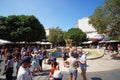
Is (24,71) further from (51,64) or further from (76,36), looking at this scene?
(76,36)

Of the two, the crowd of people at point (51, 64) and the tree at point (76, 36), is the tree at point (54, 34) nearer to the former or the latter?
the tree at point (76, 36)

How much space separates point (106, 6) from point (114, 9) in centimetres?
120

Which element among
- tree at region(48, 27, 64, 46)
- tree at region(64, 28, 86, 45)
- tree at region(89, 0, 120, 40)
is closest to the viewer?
tree at region(89, 0, 120, 40)

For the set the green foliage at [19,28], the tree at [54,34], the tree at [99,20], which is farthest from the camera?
the tree at [54,34]

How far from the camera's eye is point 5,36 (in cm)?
4969

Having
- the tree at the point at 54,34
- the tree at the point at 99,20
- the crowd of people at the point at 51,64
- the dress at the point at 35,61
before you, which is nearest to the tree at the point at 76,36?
the tree at the point at 54,34

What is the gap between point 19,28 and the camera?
5016 cm

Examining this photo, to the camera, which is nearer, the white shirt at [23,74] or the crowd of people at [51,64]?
the white shirt at [23,74]

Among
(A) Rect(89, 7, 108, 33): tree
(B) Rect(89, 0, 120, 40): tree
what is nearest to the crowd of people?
(A) Rect(89, 7, 108, 33): tree

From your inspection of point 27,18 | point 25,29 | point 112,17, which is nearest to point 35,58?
point 112,17

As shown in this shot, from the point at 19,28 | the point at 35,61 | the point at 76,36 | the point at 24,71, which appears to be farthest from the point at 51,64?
the point at 76,36

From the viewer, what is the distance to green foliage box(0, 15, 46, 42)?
49438 mm

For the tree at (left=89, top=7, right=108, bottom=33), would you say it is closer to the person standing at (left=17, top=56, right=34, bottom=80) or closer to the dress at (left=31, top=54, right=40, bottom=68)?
the dress at (left=31, top=54, right=40, bottom=68)

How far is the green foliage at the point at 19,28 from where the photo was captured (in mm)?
49438
